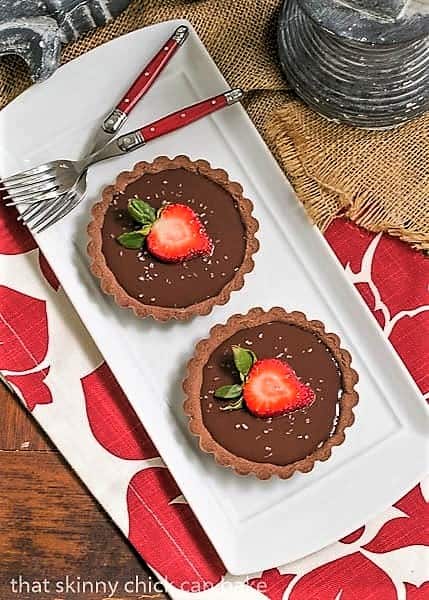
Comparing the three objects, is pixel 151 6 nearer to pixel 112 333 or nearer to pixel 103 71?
pixel 103 71

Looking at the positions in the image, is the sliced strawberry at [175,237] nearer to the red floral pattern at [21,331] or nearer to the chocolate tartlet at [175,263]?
the chocolate tartlet at [175,263]

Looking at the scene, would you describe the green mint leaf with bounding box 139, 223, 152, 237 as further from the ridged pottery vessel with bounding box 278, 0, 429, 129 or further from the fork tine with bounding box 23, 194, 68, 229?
the ridged pottery vessel with bounding box 278, 0, 429, 129

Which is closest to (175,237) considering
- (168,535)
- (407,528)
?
(168,535)

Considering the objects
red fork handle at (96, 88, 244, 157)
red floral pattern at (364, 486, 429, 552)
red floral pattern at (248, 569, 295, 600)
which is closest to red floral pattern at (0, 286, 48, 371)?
red fork handle at (96, 88, 244, 157)

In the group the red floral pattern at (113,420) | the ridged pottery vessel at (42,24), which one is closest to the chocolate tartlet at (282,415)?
the red floral pattern at (113,420)

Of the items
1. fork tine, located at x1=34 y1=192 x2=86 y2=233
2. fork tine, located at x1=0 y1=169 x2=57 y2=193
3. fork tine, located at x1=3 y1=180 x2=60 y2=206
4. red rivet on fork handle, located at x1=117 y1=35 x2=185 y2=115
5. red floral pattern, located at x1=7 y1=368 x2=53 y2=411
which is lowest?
red floral pattern, located at x1=7 y1=368 x2=53 y2=411

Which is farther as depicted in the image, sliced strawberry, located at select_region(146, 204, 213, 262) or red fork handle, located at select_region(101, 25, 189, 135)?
red fork handle, located at select_region(101, 25, 189, 135)

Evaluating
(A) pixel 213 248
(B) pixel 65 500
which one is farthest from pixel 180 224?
(B) pixel 65 500
